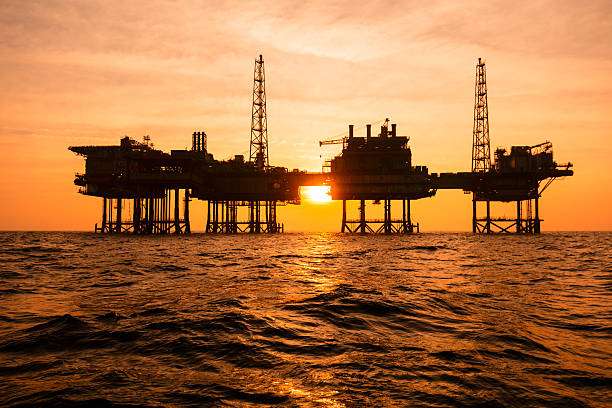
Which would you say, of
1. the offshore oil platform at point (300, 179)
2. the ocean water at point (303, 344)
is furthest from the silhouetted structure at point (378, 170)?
the ocean water at point (303, 344)

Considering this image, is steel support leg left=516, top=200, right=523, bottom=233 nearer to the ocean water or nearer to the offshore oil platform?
the offshore oil platform

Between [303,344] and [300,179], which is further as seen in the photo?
[300,179]

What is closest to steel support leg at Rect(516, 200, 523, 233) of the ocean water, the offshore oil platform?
the offshore oil platform

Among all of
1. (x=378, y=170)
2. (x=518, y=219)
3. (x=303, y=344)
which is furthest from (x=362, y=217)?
(x=303, y=344)

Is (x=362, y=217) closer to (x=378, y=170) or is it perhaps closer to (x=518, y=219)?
(x=378, y=170)

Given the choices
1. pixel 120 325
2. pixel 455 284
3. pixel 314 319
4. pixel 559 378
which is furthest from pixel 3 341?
pixel 455 284

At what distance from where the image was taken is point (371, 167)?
9594 cm

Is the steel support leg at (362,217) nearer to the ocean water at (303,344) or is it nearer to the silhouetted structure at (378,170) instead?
the silhouetted structure at (378,170)

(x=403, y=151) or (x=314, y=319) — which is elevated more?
(x=403, y=151)

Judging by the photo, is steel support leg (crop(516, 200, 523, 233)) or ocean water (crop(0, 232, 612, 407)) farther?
steel support leg (crop(516, 200, 523, 233))

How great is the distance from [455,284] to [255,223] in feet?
324

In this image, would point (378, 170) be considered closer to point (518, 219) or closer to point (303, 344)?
point (518, 219)

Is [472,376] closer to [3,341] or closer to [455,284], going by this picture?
[3,341]

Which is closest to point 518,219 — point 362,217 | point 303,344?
point 362,217
